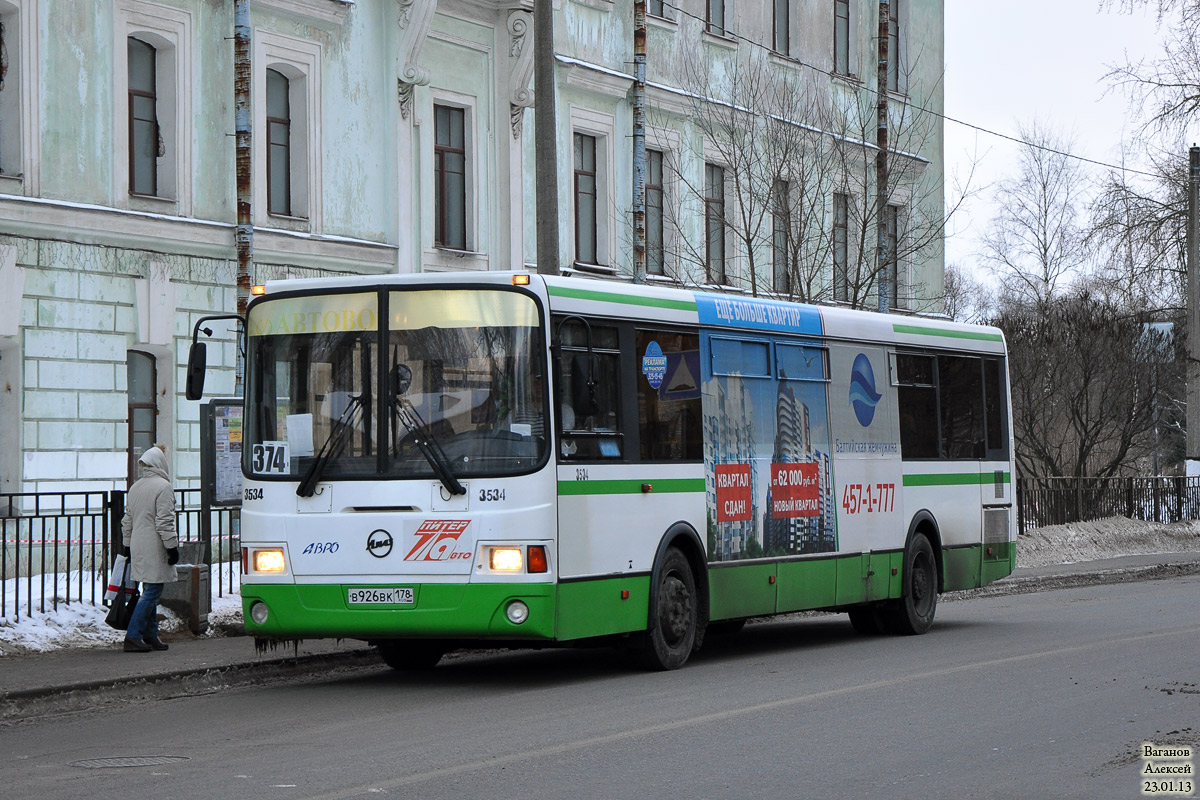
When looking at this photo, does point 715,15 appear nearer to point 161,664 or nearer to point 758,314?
point 758,314

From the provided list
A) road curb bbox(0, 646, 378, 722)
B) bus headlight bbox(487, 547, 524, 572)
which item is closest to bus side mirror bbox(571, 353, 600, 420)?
bus headlight bbox(487, 547, 524, 572)

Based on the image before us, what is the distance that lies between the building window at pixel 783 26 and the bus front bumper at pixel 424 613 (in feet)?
77.2

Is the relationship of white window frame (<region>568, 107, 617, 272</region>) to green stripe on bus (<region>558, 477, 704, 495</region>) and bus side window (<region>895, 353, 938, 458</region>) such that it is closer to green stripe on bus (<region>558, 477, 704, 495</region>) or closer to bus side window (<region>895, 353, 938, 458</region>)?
bus side window (<region>895, 353, 938, 458</region>)

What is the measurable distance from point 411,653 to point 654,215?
703 inches

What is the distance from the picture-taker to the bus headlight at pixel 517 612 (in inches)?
473

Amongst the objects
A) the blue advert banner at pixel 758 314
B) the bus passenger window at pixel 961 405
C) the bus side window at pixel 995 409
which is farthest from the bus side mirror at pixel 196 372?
the bus side window at pixel 995 409

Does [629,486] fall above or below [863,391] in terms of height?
below

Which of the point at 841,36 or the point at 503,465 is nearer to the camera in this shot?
the point at 503,465

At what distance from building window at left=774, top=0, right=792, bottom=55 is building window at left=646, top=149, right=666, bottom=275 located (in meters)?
4.38

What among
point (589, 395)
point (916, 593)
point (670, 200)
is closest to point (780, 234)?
point (670, 200)

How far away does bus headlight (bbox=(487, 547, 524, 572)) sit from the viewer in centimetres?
1208

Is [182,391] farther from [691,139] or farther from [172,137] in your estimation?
[691,139]

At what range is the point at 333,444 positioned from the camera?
40.9 feet

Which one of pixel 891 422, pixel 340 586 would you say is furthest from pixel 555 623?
pixel 891 422
